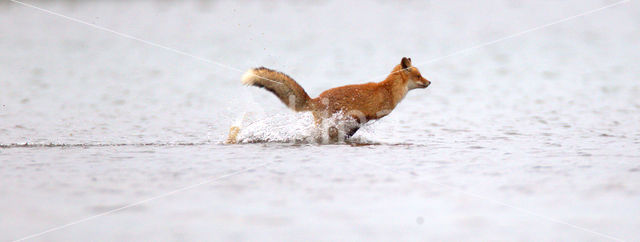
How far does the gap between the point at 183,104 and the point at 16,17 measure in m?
35.0

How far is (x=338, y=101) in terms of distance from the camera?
404 inches

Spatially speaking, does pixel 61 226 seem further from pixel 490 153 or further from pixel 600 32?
pixel 600 32

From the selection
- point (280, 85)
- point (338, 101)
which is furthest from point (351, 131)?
point (280, 85)

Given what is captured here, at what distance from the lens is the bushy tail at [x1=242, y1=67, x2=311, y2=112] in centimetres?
966

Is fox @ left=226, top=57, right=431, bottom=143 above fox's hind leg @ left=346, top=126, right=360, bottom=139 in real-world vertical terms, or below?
above

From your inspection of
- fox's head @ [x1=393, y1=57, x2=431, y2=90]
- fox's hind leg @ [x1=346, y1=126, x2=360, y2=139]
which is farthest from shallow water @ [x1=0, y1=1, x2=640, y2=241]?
fox's head @ [x1=393, y1=57, x2=431, y2=90]

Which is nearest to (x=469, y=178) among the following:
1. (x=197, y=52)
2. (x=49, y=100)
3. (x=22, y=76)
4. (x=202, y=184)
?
(x=202, y=184)

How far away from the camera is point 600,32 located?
33.0 metres

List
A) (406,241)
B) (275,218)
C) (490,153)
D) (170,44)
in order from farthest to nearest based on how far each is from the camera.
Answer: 1. (170,44)
2. (490,153)
3. (275,218)
4. (406,241)

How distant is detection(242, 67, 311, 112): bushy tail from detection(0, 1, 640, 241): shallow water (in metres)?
0.31

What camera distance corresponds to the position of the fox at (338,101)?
32.5 feet

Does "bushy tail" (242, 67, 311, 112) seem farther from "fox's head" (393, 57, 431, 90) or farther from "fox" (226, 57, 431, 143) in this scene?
"fox's head" (393, 57, 431, 90)

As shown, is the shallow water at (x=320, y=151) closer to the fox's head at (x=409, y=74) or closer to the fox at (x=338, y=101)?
the fox at (x=338, y=101)

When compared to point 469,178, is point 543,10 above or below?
above
